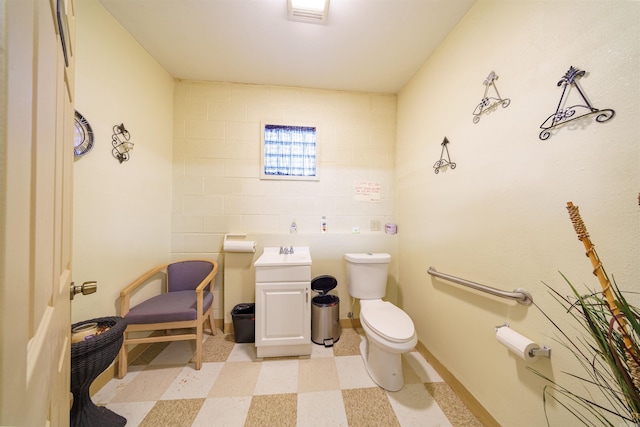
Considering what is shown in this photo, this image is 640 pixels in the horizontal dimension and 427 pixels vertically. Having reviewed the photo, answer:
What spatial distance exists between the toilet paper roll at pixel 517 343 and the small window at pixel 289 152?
1.70 m

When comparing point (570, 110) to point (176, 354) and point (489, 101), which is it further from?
point (176, 354)

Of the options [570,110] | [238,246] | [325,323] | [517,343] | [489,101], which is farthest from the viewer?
[238,246]

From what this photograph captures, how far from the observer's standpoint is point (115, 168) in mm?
1407

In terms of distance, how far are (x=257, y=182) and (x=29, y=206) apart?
A: 1714 millimetres

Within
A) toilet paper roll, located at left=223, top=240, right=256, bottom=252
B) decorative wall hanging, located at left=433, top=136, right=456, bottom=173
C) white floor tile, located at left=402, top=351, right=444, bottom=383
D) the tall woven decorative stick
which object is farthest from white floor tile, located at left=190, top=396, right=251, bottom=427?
decorative wall hanging, located at left=433, top=136, right=456, bottom=173

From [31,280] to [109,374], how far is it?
1646 millimetres

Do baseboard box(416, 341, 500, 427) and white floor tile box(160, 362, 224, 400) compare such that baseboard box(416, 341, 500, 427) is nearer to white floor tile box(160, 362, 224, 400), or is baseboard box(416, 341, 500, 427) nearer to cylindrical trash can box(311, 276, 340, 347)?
cylindrical trash can box(311, 276, 340, 347)

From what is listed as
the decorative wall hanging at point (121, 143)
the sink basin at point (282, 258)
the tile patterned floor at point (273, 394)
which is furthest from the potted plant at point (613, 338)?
the decorative wall hanging at point (121, 143)

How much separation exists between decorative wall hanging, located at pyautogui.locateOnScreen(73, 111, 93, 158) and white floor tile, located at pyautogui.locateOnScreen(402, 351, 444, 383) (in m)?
2.58

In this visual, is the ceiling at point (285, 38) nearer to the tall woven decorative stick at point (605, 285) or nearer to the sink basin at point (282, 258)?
the tall woven decorative stick at point (605, 285)

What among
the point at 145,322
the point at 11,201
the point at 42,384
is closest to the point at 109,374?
the point at 145,322

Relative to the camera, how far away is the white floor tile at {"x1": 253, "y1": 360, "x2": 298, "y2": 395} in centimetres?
131

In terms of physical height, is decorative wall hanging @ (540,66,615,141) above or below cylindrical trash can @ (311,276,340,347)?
above

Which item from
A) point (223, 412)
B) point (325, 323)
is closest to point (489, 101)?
point (325, 323)
